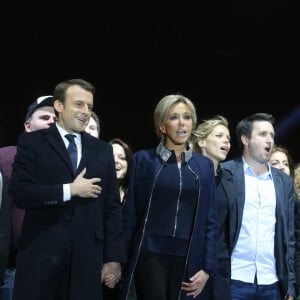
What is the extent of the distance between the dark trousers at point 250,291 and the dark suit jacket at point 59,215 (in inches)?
35.0

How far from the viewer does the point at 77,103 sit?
2.85 m

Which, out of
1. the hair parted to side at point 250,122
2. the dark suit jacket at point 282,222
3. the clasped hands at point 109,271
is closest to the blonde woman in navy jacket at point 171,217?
the clasped hands at point 109,271

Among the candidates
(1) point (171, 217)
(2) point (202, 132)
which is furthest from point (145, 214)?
(2) point (202, 132)

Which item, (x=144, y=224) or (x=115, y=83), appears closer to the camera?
(x=144, y=224)

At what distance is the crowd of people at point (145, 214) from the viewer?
266 centimetres

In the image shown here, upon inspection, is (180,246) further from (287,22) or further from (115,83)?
(287,22)

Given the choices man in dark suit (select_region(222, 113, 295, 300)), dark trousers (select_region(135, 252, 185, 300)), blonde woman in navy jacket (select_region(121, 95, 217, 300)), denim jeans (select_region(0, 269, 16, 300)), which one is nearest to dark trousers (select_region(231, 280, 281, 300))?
man in dark suit (select_region(222, 113, 295, 300))

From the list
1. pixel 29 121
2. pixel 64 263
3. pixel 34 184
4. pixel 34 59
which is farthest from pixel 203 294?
pixel 34 59

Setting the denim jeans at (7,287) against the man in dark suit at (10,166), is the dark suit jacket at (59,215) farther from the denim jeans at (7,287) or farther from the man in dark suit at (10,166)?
the denim jeans at (7,287)

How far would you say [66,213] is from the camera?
2691 millimetres

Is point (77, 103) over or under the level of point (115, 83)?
under

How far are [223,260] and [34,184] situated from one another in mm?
1229

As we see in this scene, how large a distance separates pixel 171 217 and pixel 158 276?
291 millimetres

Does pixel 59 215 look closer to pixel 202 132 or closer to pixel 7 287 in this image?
pixel 7 287
